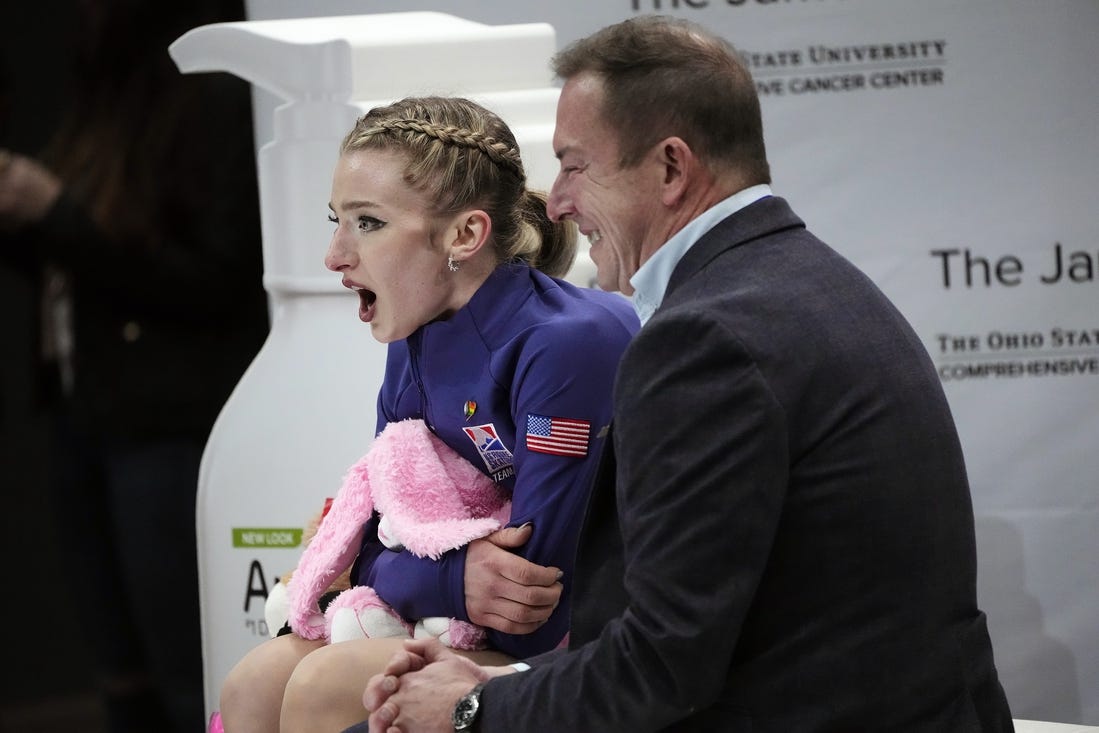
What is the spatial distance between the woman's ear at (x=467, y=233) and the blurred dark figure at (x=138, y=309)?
0.54 metres

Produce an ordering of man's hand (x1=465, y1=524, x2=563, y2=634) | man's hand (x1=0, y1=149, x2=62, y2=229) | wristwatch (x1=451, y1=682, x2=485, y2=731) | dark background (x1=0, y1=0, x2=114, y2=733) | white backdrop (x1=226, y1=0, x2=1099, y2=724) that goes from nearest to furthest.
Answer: wristwatch (x1=451, y1=682, x2=485, y2=731)
man's hand (x1=465, y1=524, x2=563, y2=634)
dark background (x1=0, y1=0, x2=114, y2=733)
man's hand (x1=0, y1=149, x2=62, y2=229)
white backdrop (x1=226, y1=0, x2=1099, y2=724)

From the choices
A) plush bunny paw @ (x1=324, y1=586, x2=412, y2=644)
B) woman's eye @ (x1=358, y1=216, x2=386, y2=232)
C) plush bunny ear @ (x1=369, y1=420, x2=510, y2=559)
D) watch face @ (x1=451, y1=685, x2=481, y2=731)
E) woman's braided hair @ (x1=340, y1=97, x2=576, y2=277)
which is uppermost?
woman's braided hair @ (x1=340, y1=97, x2=576, y2=277)

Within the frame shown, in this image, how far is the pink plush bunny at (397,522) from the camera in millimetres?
1729

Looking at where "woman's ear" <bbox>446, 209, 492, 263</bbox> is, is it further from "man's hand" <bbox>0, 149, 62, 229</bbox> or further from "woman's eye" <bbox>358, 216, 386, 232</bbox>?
"man's hand" <bbox>0, 149, 62, 229</bbox>

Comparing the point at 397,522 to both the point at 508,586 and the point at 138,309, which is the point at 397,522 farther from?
the point at 138,309

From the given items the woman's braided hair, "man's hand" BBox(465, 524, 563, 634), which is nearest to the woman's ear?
the woman's braided hair

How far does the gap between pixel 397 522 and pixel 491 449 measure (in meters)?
0.15

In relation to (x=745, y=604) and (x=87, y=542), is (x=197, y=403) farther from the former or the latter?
(x=745, y=604)

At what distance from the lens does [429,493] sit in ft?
5.83

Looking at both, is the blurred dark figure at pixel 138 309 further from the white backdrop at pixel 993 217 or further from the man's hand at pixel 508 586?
the white backdrop at pixel 993 217

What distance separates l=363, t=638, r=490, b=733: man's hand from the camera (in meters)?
1.46

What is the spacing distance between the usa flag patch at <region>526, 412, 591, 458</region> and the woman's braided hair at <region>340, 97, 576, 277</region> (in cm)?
29

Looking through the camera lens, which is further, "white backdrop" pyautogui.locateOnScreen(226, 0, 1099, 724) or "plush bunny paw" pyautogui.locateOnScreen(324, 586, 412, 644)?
"white backdrop" pyautogui.locateOnScreen(226, 0, 1099, 724)

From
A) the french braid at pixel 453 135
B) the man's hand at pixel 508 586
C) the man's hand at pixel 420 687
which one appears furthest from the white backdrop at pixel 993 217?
the man's hand at pixel 420 687
